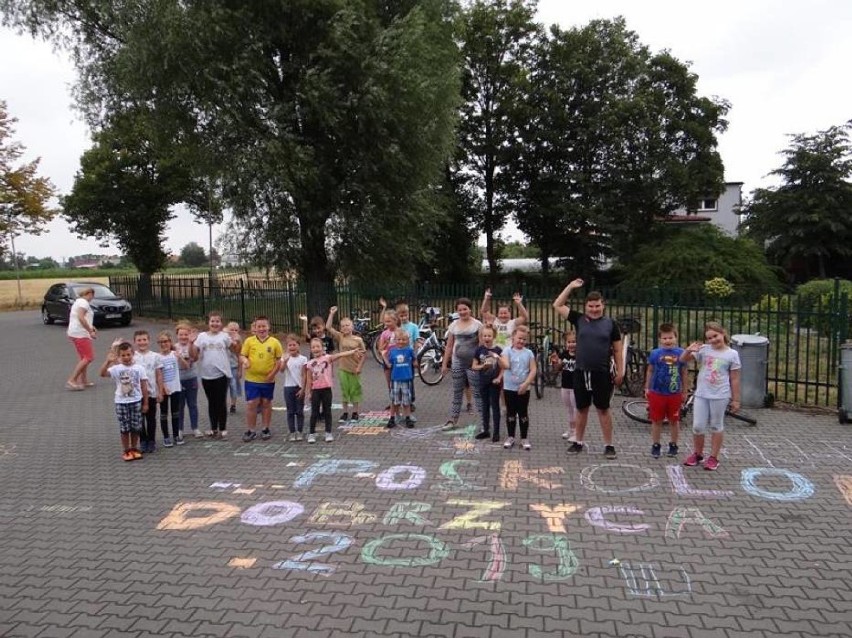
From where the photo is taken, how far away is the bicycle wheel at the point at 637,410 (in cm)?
776

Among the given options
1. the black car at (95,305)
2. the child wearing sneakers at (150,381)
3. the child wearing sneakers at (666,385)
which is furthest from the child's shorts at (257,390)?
the black car at (95,305)

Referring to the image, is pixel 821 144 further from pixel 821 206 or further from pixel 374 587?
pixel 374 587

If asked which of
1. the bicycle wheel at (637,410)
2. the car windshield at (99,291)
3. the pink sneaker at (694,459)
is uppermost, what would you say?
the car windshield at (99,291)

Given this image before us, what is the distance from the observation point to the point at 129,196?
27359 mm

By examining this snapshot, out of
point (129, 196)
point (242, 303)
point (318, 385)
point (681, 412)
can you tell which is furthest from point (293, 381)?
point (129, 196)

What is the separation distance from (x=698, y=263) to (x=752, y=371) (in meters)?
18.8

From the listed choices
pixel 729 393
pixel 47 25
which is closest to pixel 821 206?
pixel 729 393

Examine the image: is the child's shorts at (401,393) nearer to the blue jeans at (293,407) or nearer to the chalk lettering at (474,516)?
the blue jeans at (293,407)

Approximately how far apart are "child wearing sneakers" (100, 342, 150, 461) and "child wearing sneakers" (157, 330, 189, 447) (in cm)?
31

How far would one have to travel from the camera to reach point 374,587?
3846 millimetres

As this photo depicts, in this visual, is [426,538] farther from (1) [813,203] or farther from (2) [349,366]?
(1) [813,203]

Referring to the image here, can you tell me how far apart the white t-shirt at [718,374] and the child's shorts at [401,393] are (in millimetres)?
3527

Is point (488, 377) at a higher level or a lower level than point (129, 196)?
lower

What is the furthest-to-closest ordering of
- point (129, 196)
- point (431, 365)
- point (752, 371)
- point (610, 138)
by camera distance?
1. point (610, 138)
2. point (129, 196)
3. point (431, 365)
4. point (752, 371)
